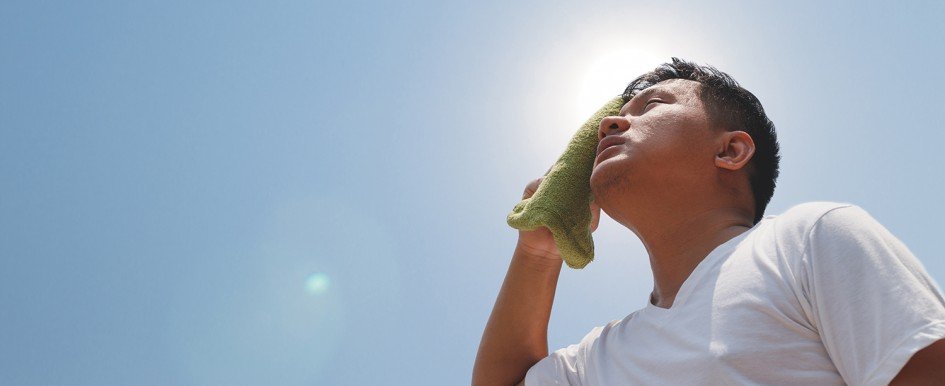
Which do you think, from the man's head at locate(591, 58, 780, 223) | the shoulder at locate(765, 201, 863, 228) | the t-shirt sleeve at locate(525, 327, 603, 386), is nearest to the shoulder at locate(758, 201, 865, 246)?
the shoulder at locate(765, 201, 863, 228)

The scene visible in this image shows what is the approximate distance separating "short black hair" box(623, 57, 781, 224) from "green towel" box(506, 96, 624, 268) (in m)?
0.42

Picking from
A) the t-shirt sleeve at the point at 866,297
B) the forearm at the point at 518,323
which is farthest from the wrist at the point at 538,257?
the t-shirt sleeve at the point at 866,297

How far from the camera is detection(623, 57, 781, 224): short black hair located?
2783 mm

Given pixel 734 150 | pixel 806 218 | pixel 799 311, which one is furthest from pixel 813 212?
pixel 734 150

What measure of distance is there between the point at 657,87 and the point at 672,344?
4.03ft

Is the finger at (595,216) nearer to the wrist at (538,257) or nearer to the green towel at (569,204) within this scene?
the green towel at (569,204)

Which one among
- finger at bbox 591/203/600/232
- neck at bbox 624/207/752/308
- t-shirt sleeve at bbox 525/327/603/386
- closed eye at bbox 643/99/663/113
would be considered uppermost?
closed eye at bbox 643/99/663/113

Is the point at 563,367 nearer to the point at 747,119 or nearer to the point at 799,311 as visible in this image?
the point at 799,311

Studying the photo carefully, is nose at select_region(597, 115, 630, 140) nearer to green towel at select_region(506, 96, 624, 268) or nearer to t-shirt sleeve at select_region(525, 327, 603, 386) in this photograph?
green towel at select_region(506, 96, 624, 268)

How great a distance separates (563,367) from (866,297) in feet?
3.96

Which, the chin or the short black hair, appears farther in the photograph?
the short black hair

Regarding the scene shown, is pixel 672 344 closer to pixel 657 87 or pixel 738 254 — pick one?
pixel 738 254

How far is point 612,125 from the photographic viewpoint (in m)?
2.87

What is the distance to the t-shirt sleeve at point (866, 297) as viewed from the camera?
5.09 feet
